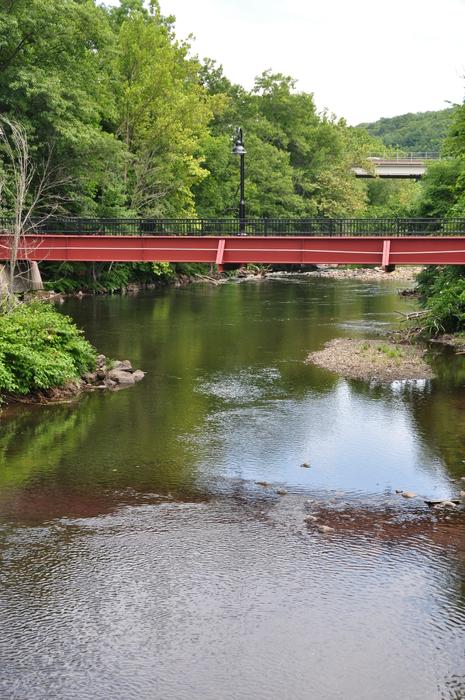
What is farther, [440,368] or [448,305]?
[448,305]

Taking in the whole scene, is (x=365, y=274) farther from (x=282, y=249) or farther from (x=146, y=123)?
(x=282, y=249)

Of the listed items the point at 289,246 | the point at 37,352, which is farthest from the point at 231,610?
the point at 289,246

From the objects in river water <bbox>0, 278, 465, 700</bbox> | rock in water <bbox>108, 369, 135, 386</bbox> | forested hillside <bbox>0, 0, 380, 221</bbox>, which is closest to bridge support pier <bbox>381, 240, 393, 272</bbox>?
river water <bbox>0, 278, 465, 700</bbox>

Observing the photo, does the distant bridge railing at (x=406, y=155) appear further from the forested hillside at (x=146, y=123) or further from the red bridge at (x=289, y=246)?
the red bridge at (x=289, y=246)

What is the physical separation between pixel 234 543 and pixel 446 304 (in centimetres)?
2483

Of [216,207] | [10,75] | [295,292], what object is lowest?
[295,292]

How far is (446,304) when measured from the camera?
39.1 m

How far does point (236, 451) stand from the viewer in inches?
905

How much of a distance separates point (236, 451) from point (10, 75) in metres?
31.1

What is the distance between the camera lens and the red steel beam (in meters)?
34.1

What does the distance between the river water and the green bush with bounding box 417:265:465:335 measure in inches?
318

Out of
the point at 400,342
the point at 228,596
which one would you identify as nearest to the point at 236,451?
the point at 228,596

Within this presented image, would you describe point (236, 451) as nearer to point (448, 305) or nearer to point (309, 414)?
point (309, 414)

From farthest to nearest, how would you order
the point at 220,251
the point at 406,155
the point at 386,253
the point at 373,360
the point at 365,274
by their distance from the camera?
the point at 406,155
the point at 365,274
the point at 220,251
the point at 373,360
the point at 386,253
